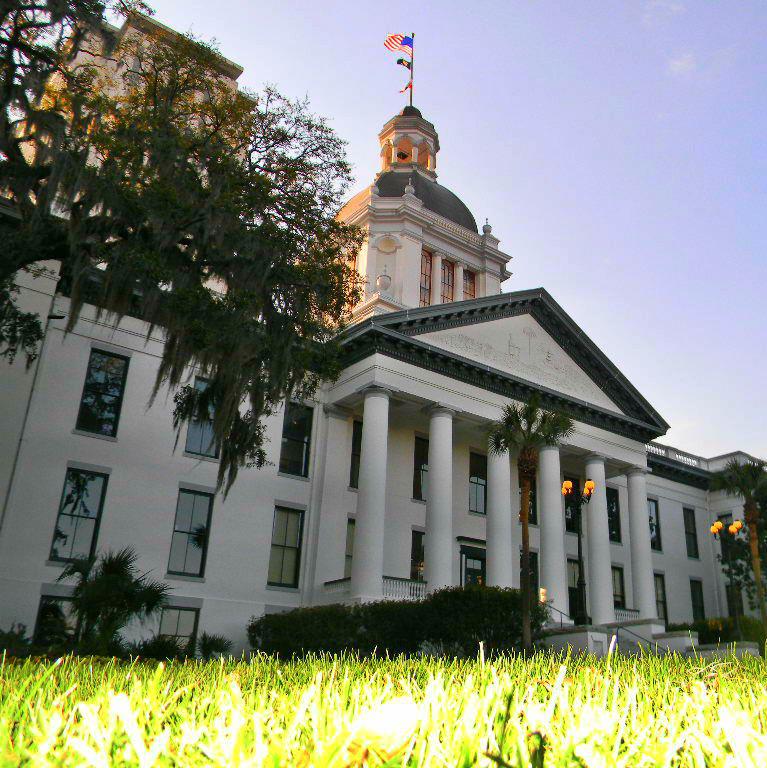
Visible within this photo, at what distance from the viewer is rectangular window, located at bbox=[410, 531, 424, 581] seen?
30.7m

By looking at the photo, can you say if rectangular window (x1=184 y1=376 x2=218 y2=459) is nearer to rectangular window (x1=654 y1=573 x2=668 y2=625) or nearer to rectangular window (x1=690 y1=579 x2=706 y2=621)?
rectangular window (x1=654 y1=573 x2=668 y2=625)

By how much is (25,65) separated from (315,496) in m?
18.3

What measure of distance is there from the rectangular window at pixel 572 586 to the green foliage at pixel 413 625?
536 inches

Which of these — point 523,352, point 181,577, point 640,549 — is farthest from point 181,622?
point 640,549

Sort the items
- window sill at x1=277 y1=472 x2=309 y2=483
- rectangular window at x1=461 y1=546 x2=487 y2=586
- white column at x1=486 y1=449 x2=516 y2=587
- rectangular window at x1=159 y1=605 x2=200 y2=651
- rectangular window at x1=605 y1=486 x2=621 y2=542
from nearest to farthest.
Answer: rectangular window at x1=159 y1=605 x2=200 y2=651 → white column at x1=486 y1=449 x2=516 y2=587 → window sill at x1=277 y1=472 x2=309 y2=483 → rectangular window at x1=461 y1=546 x2=487 y2=586 → rectangular window at x1=605 y1=486 x2=621 y2=542

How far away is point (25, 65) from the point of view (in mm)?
15734

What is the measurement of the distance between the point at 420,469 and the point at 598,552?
28.2 ft

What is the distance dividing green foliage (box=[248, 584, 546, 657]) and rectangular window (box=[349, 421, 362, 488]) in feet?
21.7

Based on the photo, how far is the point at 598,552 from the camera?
108 feet

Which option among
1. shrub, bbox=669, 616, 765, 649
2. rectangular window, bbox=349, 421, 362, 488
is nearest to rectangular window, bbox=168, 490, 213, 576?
rectangular window, bbox=349, 421, 362, 488

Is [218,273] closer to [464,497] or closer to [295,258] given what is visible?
[295,258]

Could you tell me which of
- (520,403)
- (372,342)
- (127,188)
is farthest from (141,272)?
(520,403)

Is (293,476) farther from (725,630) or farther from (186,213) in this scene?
(725,630)

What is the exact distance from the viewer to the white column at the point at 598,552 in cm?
3203
